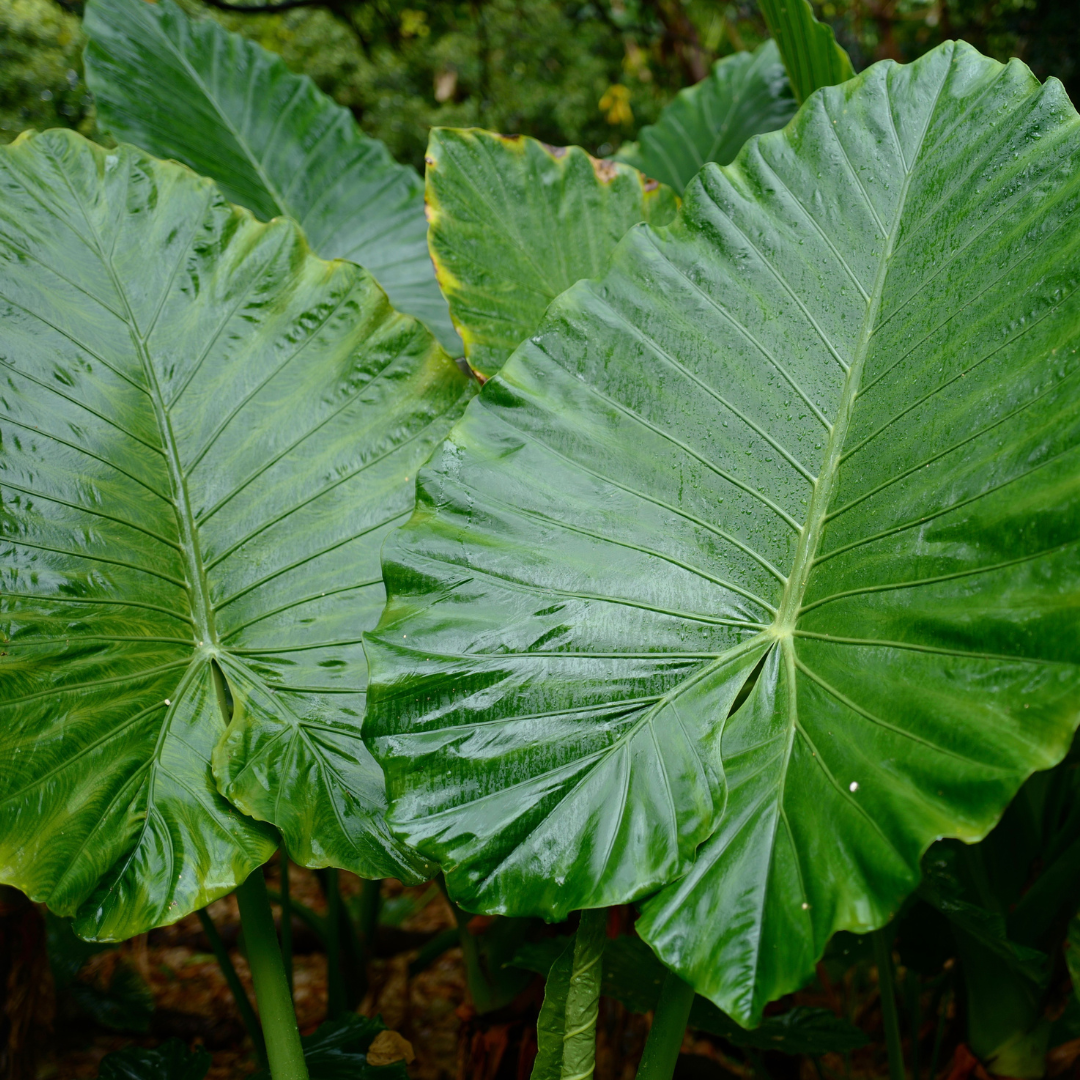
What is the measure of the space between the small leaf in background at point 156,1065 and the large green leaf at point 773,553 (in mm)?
607

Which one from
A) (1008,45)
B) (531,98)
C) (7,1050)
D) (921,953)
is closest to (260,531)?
(7,1050)

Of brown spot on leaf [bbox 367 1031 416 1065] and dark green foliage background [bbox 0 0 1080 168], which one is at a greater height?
dark green foliage background [bbox 0 0 1080 168]

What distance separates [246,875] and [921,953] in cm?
109

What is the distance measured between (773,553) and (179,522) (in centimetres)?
57

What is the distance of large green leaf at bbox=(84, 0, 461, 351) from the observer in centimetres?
141

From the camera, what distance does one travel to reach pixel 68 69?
9.93 ft

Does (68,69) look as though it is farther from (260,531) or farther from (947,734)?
(947,734)

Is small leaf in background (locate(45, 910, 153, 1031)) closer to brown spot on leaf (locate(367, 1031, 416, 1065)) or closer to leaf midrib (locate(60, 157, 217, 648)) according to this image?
brown spot on leaf (locate(367, 1031, 416, 1065))

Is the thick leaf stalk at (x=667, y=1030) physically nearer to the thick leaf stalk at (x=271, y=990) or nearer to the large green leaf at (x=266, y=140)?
the thick leaf stalk at (x=271, y=990)

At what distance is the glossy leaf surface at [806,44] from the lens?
1.00m

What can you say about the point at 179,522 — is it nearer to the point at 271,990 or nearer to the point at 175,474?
the point at 175,474

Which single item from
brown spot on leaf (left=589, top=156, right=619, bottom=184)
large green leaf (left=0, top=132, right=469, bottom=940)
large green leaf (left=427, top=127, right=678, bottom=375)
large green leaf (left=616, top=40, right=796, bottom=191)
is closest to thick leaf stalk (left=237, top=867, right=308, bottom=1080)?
large green leaf (left=0, top=132, right=469, bottom=940)

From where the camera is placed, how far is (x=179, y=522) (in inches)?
34.8

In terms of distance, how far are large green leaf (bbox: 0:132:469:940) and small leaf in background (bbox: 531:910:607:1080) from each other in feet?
0.53
